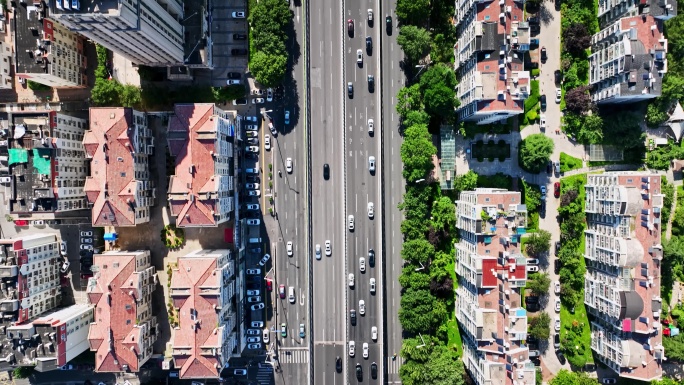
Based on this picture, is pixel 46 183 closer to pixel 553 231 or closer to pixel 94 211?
pixel 94 211

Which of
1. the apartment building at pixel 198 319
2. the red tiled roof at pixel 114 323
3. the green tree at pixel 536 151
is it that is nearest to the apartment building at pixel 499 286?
the green tree at pixel 536 151

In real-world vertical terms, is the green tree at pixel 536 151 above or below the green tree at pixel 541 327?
above

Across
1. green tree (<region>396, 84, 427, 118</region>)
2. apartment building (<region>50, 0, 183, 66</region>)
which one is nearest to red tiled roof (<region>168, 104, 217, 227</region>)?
apartment building (<region>50, 0, 183, 66</region>)

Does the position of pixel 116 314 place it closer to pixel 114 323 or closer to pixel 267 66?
pixel 114 323

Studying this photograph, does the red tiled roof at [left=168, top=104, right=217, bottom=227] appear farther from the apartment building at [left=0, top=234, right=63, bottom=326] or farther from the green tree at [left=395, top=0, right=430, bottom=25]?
the green tree at [left=395, top=0, right=430, bottom=25]

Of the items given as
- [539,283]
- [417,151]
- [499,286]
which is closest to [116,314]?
[417,151]

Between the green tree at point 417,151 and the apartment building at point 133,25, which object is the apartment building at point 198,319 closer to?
the apartment building at point 133,25
